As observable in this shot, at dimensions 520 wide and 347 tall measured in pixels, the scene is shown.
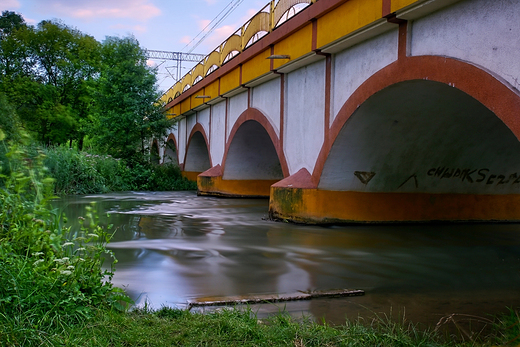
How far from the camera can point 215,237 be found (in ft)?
26.1

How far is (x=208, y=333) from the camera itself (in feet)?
9.78

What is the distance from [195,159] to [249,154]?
8.44 metres

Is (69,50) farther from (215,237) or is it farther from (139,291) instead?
(139,291)

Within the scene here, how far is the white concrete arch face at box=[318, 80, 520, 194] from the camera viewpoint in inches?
316

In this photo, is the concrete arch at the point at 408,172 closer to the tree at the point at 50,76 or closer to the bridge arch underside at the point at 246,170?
the bridge arch underside at the point at 246,170

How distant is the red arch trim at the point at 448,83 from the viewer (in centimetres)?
484

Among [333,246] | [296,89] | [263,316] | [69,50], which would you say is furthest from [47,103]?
[263,316]

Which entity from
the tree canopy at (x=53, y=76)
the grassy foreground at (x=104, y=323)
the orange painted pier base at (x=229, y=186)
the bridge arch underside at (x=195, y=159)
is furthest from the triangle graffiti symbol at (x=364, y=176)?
the tree canopy at (x=53, y=76)

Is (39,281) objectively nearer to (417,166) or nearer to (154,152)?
(417,166)

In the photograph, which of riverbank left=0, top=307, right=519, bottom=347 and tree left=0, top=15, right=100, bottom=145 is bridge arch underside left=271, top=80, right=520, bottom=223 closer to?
riverbank left=0, top=307, right=519, bottom=347

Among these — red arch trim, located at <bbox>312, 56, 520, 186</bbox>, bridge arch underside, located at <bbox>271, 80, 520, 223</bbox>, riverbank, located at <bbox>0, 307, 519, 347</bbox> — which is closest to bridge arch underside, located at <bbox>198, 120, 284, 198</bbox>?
bridge arch underside, located at <bbox>271, 80, 520, 223</bbox>

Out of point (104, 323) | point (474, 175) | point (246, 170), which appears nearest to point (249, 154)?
point (246, 170)

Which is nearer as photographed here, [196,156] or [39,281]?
[39,281]

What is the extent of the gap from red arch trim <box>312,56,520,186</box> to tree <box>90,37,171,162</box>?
13.1 m
